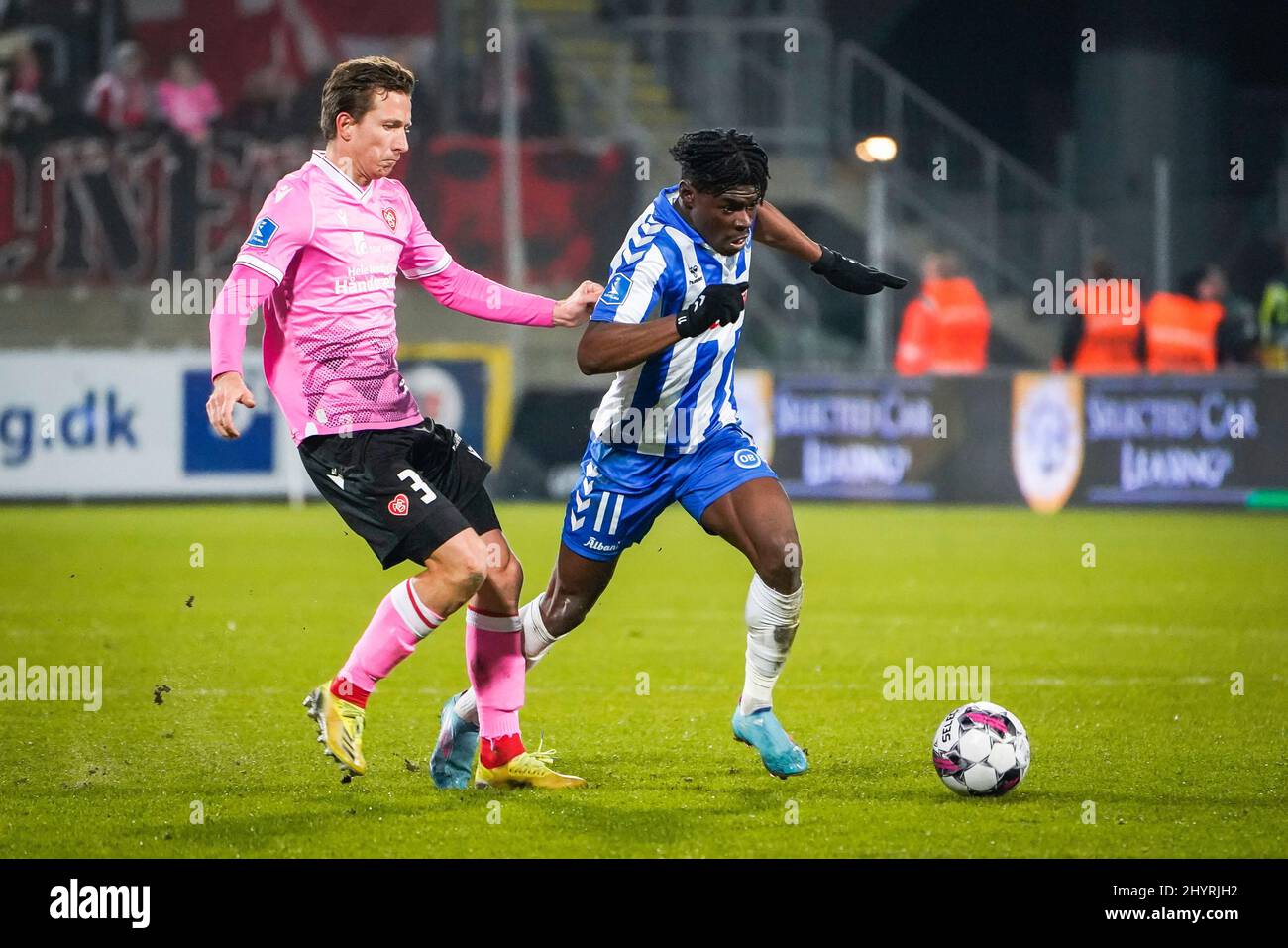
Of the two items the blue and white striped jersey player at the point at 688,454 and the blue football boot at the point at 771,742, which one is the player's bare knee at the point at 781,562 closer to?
the blue and white striped jersey player at the point at 688,454

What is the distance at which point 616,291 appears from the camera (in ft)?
19.2

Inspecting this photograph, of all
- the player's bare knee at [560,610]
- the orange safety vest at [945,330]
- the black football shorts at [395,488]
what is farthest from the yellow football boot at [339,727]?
the orange safety vest at [945,330]

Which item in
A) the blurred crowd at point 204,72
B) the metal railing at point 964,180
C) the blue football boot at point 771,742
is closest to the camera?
the blue football boot at point 771,742

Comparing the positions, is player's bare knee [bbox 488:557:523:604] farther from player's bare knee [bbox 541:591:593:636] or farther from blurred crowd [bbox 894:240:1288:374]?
blurred crowd [bbox 894:240:1288:374]

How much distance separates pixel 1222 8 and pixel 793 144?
6623 millimetres

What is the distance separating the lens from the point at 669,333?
221 inches

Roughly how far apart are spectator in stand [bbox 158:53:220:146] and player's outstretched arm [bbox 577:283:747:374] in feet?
53.7

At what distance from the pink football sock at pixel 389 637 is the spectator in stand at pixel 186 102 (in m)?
16.4

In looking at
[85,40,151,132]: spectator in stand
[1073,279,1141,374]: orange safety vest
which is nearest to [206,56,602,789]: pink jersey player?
[1073,279,1141,374]: orange safety vest

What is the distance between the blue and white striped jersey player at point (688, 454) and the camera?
590cm

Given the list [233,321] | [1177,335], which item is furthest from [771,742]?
[1177,335]

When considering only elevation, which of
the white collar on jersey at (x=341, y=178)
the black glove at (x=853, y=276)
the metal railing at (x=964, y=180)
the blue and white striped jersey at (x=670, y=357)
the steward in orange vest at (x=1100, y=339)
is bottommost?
the blue and white striped jersey at (x=670, y=357)

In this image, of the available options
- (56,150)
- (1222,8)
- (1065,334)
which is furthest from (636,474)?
(1222,8)

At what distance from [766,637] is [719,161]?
1513mm
